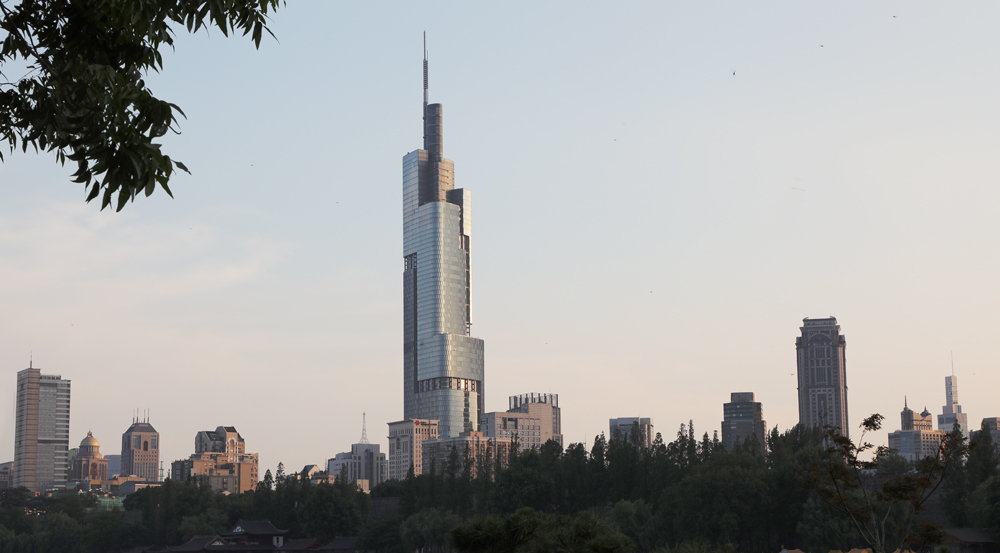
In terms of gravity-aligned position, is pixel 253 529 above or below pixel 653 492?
below

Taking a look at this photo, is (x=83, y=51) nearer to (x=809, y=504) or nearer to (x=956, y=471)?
(x=809, y=504)

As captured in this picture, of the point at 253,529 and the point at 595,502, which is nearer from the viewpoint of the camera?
the point at 595,502

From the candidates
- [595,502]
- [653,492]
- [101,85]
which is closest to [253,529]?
[595,502]

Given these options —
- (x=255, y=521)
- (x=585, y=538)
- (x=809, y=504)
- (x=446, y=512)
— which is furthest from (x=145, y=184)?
(x=255, y=521)

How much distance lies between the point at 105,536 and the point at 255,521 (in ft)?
71.2

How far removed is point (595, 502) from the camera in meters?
110

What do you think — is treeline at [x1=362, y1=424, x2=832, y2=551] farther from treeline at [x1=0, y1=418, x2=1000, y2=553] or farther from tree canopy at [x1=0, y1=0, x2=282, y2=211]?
tree canopy at [x1=0, y1=0, x2=282, y2=211]

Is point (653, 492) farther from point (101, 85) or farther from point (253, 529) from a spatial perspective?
point (101, 85)

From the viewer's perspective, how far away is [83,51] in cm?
911

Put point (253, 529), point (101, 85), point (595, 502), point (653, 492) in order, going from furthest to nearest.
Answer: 1. point (253, 529)
2. point (595, 502)
3. point (653, 492)
4. point (101, 85)

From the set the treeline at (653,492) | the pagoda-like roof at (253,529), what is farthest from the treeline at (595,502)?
the pagoda-like roof at (253,529)

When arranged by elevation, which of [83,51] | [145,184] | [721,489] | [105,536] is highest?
[83,51]

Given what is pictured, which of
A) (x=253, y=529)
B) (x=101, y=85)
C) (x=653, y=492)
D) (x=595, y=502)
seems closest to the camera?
(x=101, y=85)

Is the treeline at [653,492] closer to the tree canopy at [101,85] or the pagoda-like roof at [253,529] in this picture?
the pagoda-like roof at [253,529]
